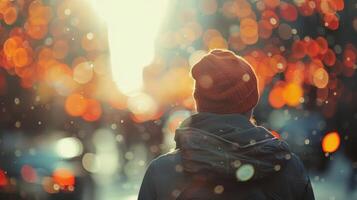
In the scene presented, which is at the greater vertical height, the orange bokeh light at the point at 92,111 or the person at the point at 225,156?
the person at the point at 225,156

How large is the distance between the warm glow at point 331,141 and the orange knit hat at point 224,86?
1061 inches

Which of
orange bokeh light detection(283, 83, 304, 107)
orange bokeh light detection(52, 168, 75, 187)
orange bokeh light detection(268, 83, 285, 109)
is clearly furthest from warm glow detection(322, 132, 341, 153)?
orange bokeh light detection(268, 83, 285, 109)

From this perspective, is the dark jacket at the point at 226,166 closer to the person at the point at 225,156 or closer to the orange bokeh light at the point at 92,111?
the person at the point at 225,156

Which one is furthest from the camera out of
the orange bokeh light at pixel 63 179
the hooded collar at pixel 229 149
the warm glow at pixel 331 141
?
the warm glow at pixel 331 141

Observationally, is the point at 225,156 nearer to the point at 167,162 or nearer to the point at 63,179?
the point at 167,162

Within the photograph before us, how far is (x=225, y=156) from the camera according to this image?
112 inches

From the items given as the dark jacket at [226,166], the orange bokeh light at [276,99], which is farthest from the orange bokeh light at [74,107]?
the dark jacket at [226,166]

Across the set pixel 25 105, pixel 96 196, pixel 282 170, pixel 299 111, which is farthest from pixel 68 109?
pixel 282 170

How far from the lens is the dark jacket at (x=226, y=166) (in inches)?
112

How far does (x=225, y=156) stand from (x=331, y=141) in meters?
29.4

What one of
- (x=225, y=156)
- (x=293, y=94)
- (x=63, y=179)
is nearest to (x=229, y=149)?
(x=225, y=156)

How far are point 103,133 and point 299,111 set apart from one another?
1048 inches

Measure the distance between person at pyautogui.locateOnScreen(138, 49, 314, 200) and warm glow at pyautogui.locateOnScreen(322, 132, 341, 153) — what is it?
27007 millimetres

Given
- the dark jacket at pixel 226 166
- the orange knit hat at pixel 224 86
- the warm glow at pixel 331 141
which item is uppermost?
the orange knit hat at pixel 224 86
